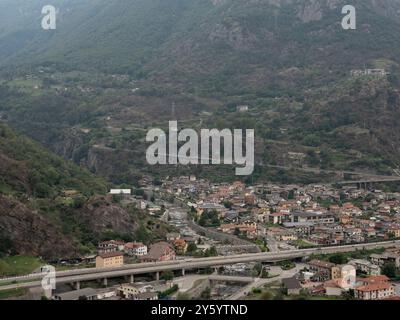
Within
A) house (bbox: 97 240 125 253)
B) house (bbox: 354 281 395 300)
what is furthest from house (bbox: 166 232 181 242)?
house (bbox: 354 281 395 300)

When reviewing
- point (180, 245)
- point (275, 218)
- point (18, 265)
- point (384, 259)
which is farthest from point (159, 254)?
point (275, 218)

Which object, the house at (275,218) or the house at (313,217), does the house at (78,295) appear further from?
the house at (313,217)

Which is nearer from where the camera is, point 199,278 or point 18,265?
point 199,278

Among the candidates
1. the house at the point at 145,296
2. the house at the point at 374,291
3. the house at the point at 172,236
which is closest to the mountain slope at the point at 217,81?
the house at the point at 172,236

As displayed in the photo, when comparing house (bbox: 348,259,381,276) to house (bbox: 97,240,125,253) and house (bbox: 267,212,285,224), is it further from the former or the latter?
house (bbox: 267,212,285,224)

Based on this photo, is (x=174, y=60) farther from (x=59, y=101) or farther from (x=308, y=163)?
(x=308, y=163)

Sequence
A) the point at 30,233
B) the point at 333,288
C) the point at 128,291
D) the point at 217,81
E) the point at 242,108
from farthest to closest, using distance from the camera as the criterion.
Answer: the point at 217,81 → the point at 242,108 → the point at 30,233 → the point at 128,291 → the point at 333,288

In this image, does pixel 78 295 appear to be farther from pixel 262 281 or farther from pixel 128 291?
pixel 262 281
